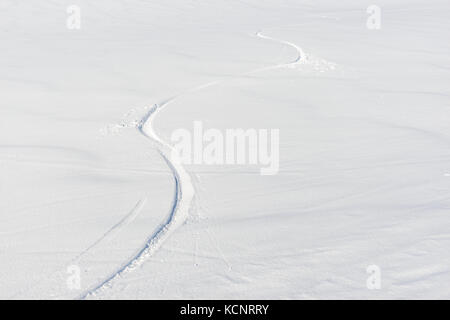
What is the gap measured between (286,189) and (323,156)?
870 mm

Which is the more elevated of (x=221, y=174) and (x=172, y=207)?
(x=221, y=174)

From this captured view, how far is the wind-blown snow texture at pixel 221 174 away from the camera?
3031 millimetres

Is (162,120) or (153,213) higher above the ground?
(162,120)

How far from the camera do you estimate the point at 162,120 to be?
19.2 feet

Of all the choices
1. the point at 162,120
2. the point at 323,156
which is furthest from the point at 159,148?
the point at 323,156

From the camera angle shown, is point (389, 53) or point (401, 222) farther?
point (389, 53)

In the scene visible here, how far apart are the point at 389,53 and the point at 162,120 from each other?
5.50 m

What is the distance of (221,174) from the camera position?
14.6ft

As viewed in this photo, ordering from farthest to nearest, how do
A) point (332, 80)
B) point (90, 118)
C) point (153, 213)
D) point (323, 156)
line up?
point (332, 80) → point (90, 118) → point (323, 156) → point (153, 213)

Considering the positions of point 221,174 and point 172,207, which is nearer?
point 172,207

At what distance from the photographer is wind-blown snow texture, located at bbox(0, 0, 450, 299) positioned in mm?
3031

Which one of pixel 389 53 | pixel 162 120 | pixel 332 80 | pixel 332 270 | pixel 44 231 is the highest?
pixel 389 53

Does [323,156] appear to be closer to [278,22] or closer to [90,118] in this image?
[90,118]

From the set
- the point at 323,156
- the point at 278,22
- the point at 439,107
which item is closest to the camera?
the point at 323,156
